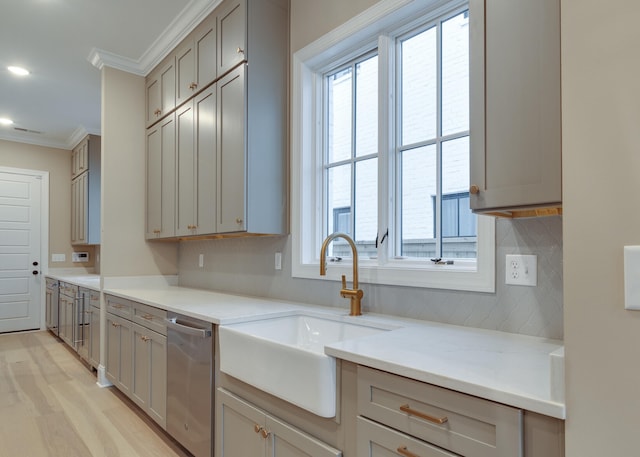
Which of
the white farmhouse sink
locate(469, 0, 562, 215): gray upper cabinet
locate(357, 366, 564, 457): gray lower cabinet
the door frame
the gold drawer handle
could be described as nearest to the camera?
locate(357, 366, 564, 457): gray lower cabinet

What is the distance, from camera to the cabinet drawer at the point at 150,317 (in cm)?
251

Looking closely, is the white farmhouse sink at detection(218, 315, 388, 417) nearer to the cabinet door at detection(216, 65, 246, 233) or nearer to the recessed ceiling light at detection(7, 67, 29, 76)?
the cabinet door at detection(216, 65, 246, 233)

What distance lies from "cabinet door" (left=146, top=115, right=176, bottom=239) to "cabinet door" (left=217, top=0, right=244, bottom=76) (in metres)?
0.89

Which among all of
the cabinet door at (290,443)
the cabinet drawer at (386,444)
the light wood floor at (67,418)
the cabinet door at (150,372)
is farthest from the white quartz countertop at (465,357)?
the light wood floor at (67,418)

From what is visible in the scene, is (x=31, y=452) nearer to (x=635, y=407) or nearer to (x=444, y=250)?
(x=444, y=250)

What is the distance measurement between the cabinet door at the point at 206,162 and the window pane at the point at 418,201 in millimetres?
1336

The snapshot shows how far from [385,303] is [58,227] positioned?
5.92 m

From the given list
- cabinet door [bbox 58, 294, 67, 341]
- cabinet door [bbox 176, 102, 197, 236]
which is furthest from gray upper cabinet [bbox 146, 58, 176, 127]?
cabinet door [bbox 58, 294, 67, 341]

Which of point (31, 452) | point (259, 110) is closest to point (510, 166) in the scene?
point (259, 110)

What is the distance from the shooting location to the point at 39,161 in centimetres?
609

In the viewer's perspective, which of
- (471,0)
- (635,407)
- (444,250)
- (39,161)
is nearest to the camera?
(635,407)

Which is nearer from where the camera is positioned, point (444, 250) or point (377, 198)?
point (444, 250)

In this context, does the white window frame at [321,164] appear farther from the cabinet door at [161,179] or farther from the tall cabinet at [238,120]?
the cabinet door at [161,179]

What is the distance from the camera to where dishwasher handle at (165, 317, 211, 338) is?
2041 mm
